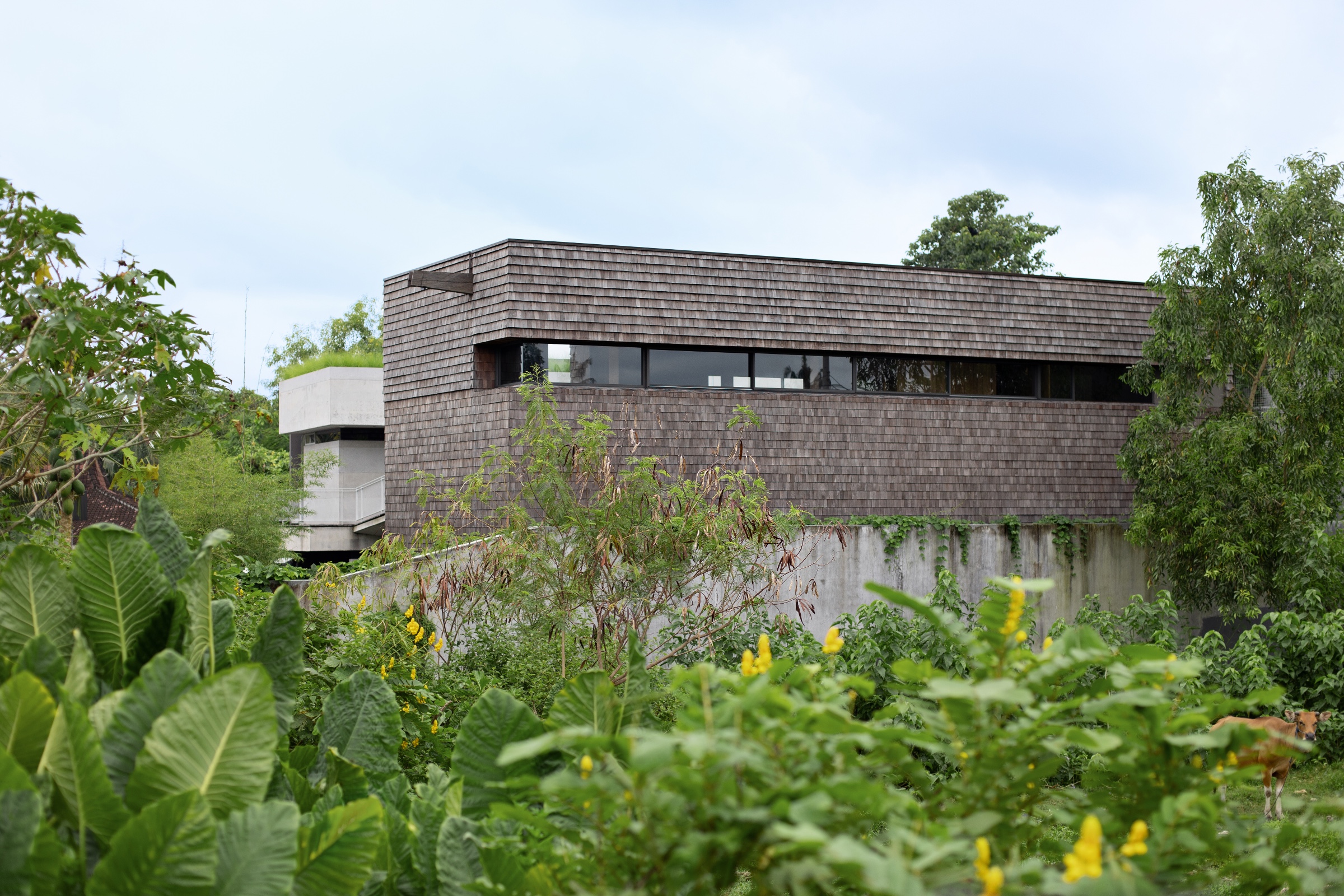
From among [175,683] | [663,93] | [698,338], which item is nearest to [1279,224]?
[698,338]

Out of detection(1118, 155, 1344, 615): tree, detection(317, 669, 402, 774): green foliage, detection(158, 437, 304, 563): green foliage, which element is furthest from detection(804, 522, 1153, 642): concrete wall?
detection(317, 669, 402, 774): green foliage

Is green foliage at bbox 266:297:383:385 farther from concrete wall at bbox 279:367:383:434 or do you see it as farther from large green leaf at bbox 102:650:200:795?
large green leaf at bbox 102:650:200:795

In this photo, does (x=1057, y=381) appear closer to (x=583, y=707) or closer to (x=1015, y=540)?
(x=1015, y=540)

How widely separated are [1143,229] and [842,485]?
600 centimetres

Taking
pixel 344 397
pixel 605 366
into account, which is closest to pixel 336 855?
pixel 605 366

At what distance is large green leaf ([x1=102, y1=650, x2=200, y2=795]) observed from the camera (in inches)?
68.2

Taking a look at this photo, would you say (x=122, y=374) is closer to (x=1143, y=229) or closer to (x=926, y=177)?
(x=1143, y=229)

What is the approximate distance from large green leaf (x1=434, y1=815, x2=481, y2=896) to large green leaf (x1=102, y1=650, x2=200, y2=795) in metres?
0.55

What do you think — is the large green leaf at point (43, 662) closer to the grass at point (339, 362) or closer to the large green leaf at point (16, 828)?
the large green leaf at point (16, 828)

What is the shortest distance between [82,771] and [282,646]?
0.78 metres

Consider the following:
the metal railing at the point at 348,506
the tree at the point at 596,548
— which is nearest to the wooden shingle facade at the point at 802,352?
the tree at the point at 596,548

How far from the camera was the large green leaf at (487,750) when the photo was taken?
214 cm

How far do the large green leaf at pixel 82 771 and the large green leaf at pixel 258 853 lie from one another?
20cm

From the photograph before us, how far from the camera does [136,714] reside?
174 cm
